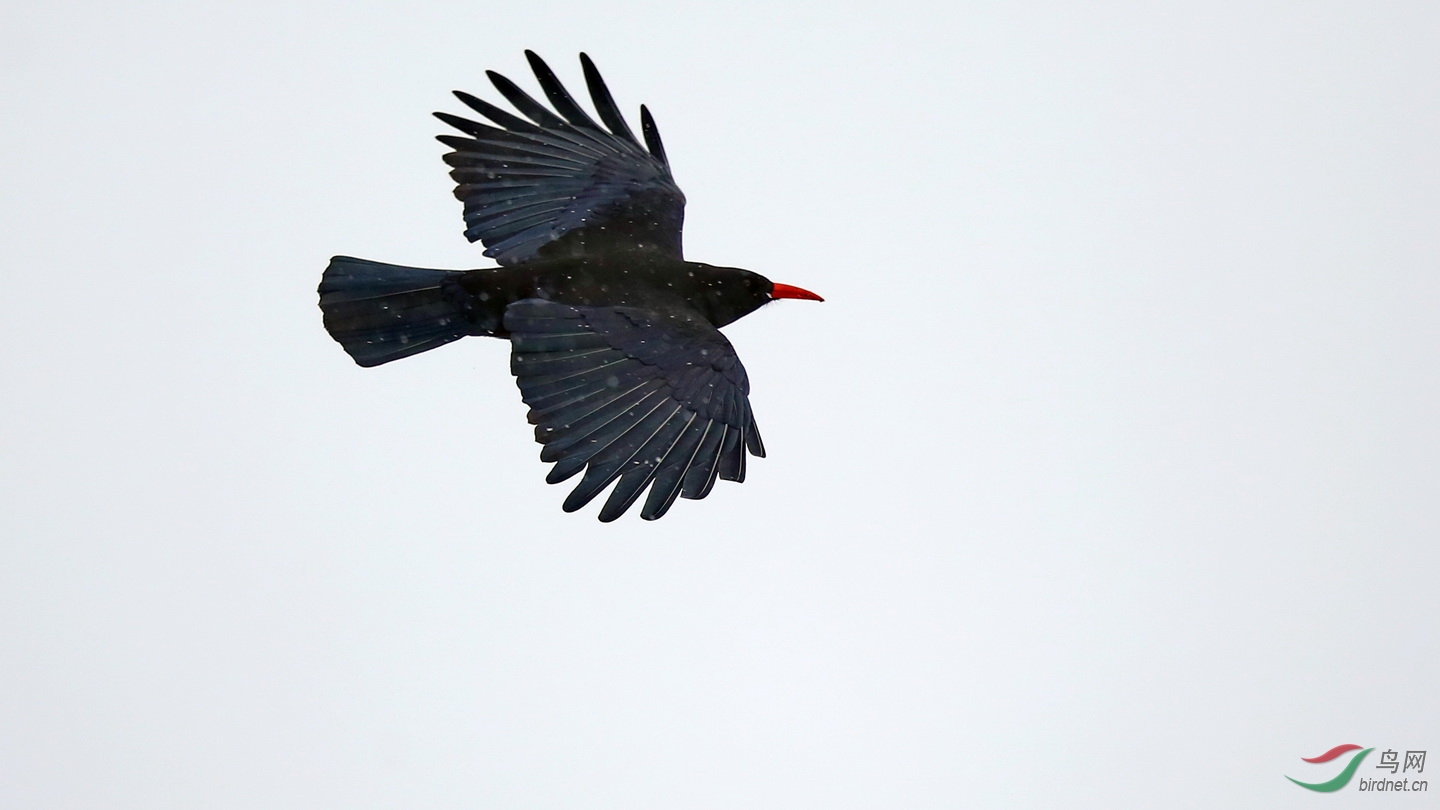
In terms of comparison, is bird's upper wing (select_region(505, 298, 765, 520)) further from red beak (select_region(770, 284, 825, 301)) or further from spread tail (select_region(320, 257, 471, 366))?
red beak (select_region(770, 284, 825, 301))

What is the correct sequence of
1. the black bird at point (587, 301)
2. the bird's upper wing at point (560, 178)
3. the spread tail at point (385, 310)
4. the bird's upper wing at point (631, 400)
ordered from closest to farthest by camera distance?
the bird's upper wing at point (631, 400) → the black bird at point (587, 301) → the spread tail at point (385, 310) → the bird's upper wing at point (560, 178)

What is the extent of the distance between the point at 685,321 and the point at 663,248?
36.9 inches

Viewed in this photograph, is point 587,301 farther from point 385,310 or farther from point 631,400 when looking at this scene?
point 385,310

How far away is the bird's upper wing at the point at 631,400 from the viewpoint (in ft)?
17.9

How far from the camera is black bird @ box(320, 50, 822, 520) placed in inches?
220

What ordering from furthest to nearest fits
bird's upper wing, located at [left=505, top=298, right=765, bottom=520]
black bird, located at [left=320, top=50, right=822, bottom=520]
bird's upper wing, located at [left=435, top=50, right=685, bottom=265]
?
bird's upper wing, located at [left=435, top=50, right=685, bottom=265] → black bird, located at [left=320, top=50, right=822, bottom=520] → bird's upper wing, located at [left=505, top=298, right=765, bottom=520]

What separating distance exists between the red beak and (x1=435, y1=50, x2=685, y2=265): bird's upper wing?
56cm

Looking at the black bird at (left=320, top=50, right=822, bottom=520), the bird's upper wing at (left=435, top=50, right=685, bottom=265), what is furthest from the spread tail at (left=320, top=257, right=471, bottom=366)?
the bird's upper wing at (left=435, top=50, right=685, bottom=265)

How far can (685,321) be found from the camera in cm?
619

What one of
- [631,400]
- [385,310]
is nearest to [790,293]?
[631,400]

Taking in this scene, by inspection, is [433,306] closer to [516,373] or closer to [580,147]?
[516,373]

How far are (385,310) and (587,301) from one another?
3.28ft

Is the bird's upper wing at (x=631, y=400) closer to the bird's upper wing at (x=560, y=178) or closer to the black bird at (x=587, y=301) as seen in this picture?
the black bird at (x=587, y=301)

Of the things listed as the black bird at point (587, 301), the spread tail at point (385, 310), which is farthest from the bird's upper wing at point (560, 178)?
the spread tail at point (385, 310)
